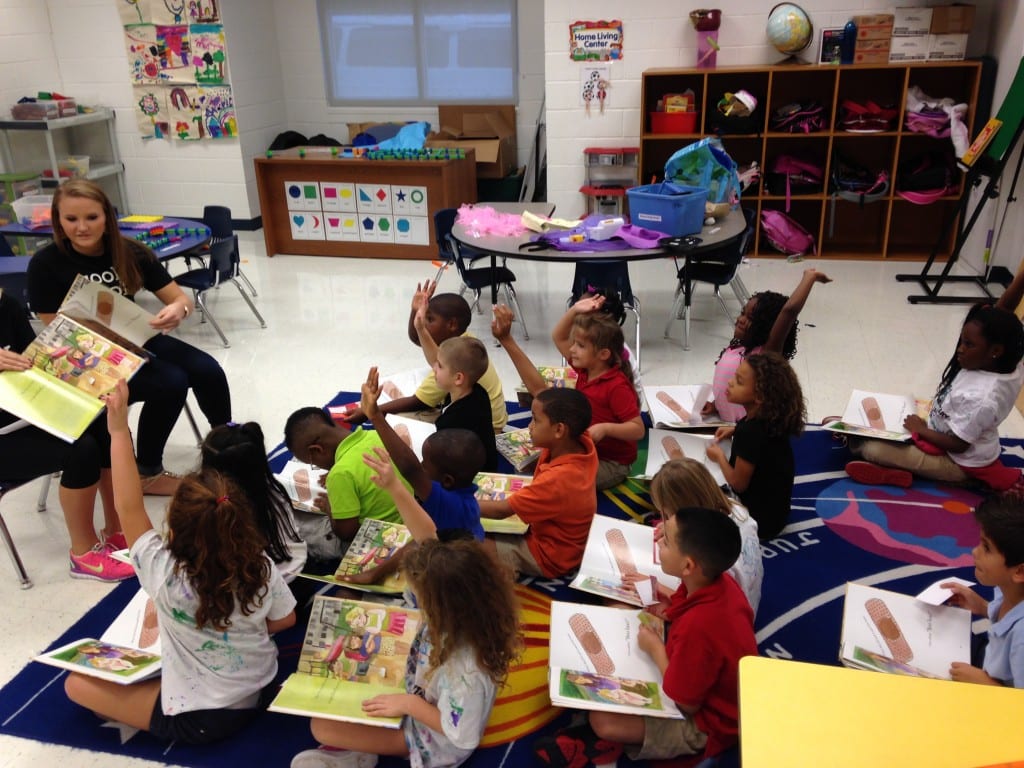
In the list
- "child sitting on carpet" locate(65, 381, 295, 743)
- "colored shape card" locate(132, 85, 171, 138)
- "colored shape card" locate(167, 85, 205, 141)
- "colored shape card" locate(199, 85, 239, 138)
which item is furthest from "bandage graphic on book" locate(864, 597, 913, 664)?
"colored shape card" locate(132, 85, 171, 138)

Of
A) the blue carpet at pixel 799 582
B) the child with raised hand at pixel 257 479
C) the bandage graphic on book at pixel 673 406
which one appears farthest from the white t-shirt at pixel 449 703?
the bandage graphic on book at pixel 673 406

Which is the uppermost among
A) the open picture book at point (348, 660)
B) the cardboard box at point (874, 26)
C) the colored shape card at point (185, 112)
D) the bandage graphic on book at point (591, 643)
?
the cardboard box at point (874, 26)

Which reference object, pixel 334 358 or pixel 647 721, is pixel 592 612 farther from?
pixel 334 358

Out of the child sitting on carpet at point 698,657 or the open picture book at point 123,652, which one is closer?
the child sitting on carpet at point 698,657

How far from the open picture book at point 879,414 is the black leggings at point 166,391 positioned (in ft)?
8.96

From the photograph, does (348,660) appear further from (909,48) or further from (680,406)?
(909,48)

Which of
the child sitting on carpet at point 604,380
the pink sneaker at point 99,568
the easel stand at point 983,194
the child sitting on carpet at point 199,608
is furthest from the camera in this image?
the easel stand at point 983,194

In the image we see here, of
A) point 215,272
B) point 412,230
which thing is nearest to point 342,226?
point 412,230

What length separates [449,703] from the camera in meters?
1.99

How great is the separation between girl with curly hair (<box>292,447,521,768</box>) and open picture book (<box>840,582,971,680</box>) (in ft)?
3.43

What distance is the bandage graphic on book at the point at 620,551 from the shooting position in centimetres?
284

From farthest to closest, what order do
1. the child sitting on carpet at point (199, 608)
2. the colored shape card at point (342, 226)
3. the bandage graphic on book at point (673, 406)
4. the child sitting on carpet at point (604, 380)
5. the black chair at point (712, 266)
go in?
the colored shape card at point (342, 226) → the black chair at point (712, 266) → the bandage graphic on book at point (673, 406) → the child sitting on carpet at point (604, 380) → the child sitting on carpet at point (199, 608)

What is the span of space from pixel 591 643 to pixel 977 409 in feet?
6.41

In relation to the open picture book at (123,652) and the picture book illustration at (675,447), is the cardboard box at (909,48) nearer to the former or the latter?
the picture book illustration at (675,447)
